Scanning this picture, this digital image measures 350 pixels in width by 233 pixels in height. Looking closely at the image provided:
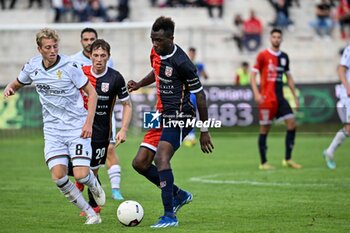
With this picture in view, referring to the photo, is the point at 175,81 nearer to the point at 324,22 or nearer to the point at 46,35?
the point at 46,35

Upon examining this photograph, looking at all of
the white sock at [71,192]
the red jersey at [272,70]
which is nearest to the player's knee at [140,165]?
the white sock at [71,192]

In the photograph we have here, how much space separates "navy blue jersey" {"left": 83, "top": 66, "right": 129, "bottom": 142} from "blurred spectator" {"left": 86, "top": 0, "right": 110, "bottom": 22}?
2222 centimetres

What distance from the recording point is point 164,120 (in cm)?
1098

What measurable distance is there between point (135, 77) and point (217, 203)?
59.4 ft

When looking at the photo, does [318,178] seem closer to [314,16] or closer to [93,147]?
[93,147]

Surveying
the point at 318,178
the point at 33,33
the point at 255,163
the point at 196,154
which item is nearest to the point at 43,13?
the point at 33,33

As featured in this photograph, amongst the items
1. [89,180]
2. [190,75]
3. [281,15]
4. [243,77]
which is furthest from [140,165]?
[281,15]

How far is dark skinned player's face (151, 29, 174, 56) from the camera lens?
10.6 metres

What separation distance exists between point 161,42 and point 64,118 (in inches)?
58.9

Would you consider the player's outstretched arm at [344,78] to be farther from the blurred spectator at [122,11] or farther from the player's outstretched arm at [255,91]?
the blurred spectator at [122,11]

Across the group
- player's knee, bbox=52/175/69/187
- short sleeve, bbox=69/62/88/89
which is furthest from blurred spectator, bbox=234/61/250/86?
player's knee, bbox=52/175/69/187

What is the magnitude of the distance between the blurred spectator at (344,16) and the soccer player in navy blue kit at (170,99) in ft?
81.2

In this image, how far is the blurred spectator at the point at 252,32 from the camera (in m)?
34.3
